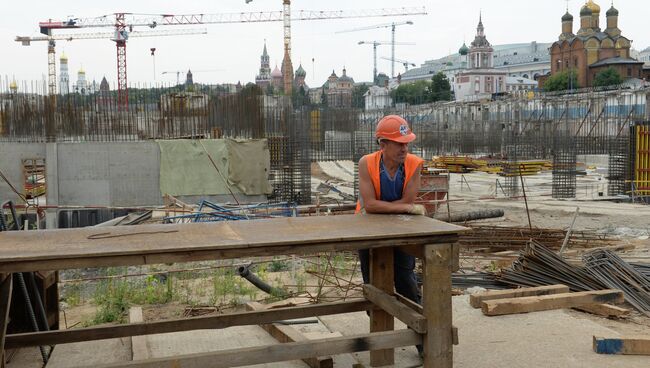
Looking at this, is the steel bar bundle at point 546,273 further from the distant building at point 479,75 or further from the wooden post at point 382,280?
the distant building at point 479,75

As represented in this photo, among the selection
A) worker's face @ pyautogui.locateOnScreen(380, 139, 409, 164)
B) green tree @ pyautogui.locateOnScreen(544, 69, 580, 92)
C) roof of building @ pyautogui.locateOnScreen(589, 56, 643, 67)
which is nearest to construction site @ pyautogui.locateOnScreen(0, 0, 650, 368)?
worker's face @ pyautogui.locateOnScreen(380, 139, 409, 164)

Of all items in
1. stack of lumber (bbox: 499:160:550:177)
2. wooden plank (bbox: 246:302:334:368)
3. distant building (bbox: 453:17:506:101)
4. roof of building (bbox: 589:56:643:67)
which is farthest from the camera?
distant building (bbox: 453:17:506:101)

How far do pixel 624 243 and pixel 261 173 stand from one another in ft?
37.6

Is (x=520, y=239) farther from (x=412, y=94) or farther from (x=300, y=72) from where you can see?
(x=300, y=72)

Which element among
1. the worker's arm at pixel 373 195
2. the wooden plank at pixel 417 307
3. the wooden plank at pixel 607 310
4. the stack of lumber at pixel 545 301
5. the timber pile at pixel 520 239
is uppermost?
the worker's arm at pixel 373 195

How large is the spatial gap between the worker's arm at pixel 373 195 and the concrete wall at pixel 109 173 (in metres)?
15.7

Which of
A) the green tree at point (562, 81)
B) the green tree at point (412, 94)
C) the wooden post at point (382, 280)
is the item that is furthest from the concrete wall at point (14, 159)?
the green tree at point (412, 94)

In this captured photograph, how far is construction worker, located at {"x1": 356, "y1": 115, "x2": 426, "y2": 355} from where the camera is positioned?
Result: 4605 mm

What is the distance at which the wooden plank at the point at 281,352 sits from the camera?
364cm

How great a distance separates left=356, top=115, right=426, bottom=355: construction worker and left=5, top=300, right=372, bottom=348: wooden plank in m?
0.65

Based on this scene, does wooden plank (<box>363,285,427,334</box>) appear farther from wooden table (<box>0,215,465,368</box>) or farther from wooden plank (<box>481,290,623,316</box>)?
wooden plank (<box>481,290,623,316</box>)

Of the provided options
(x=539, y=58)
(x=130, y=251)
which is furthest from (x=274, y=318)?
(x=539, y=58)

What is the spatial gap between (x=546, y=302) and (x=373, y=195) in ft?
7.18

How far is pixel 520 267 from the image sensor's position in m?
7.68
